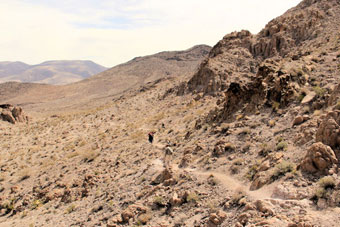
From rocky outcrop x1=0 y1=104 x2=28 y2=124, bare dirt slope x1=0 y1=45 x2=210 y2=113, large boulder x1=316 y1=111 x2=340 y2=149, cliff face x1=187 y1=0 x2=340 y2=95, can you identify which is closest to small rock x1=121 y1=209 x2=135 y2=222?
large boulder x1=316 y1=111 x2=340 y2=149

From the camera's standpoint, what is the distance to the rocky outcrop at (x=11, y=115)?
38.1 m

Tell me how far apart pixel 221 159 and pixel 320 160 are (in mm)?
4460

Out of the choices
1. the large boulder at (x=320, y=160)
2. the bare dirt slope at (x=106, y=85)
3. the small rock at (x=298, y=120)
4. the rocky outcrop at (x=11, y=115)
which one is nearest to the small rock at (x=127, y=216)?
the large boulder at (x=320, y=160)

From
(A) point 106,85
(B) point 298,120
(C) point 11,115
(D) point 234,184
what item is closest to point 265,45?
(B) point 298,120

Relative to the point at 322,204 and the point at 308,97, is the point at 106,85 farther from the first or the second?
the point at 322,204

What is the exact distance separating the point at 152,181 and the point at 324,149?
682cm

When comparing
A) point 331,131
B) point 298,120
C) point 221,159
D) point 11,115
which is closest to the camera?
point 331,131

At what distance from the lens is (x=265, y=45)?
28875 mm

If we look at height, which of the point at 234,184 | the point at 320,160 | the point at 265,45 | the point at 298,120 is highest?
the point at 265,45

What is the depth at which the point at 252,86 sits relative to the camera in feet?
51.3

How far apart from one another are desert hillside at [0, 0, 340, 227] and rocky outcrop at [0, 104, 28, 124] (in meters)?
10.9

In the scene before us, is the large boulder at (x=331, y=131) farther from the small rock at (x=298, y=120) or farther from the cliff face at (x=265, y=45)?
the cliff face at (x=265, y=45)

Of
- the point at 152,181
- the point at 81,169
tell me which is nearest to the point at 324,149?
the point at 152,181

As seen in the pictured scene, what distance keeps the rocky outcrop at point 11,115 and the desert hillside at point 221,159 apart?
1090 centimetres
